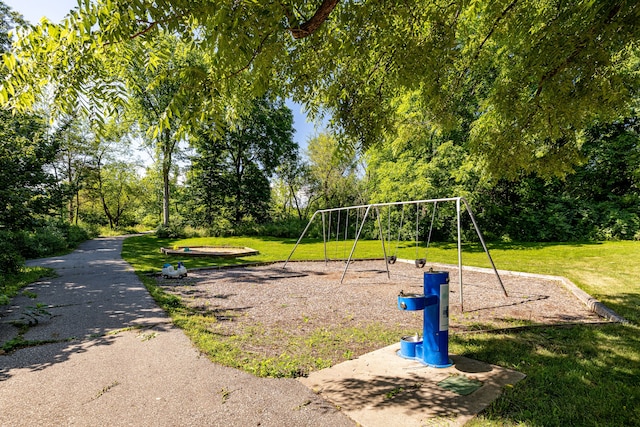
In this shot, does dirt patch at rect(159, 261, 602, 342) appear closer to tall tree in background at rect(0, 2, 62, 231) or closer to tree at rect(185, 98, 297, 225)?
tall tree in background at rect(0, 2, 62, 231)

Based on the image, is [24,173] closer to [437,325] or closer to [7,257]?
[7,257]

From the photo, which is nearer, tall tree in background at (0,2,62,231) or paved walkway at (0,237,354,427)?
paved walkway at (0,237,354,427)

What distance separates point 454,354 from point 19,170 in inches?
423

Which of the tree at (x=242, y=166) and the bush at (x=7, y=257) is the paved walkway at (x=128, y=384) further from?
the tree at (x=242, y=166)

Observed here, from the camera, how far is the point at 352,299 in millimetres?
6613

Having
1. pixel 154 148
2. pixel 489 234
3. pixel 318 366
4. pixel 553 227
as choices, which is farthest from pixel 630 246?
pixel 154 148

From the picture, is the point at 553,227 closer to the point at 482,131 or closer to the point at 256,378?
the point at 482,131

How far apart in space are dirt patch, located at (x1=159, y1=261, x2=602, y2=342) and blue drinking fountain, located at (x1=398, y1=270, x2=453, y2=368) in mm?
1261

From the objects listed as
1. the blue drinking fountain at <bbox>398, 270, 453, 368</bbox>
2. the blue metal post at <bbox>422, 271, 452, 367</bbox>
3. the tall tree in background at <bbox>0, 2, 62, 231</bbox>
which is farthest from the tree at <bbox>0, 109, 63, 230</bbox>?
the blue metal post at <bbox>422, 271, 452, 367</bbox>

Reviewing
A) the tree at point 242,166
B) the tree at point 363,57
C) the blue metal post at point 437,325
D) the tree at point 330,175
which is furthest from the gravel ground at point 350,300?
the tree at point 330,175

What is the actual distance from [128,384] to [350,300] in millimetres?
4249

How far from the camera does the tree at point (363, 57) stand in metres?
2.04

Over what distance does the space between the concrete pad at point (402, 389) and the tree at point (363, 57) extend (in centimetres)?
261

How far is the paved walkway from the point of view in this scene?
2.56 meters
